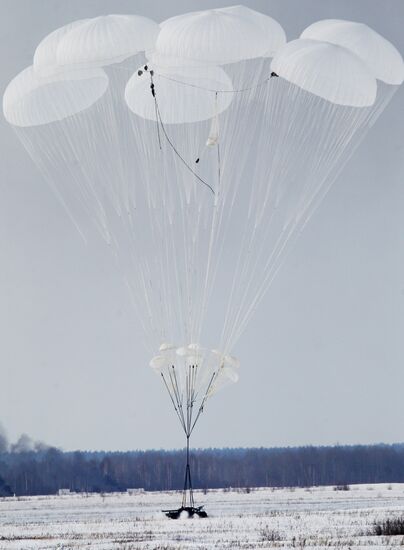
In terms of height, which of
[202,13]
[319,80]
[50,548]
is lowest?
[50,548]

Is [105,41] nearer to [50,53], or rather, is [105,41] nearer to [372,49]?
[50,53]

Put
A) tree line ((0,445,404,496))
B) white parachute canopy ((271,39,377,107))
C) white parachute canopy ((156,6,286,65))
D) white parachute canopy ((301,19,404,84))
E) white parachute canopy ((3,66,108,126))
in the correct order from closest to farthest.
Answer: white parachute canopy ((156,6,286,65))
white parachute canopy ((271,39,377,107))
white parachute canopy ((301,19,404,84))
white parachute canopy ((3,66,108,126))
tree line ((0,445,404,496))

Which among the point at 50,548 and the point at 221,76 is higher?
the point at 221,76

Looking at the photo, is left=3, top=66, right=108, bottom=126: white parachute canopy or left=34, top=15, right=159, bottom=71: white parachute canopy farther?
left=3, top=66, right=108, bottom=126: white parachute canopy

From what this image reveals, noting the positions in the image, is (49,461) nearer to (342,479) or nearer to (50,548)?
(342,479)

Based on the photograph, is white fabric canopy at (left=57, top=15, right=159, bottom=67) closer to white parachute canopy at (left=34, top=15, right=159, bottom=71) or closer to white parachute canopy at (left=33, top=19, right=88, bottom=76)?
white parachute canopy at (left=34, top=15, right=159, bottom=71)

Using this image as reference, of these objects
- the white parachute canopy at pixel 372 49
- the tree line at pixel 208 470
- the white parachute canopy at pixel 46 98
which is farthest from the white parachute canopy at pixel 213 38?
the tree line at pixel 208 470

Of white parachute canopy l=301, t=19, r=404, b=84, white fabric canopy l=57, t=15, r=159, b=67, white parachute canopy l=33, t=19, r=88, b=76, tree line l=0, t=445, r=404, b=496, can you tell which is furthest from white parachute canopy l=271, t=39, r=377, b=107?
tree line l=0, t=445, r=404, b=496

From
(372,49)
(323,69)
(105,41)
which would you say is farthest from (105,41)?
(372,49)

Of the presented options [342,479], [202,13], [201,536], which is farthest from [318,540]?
[342,479]
